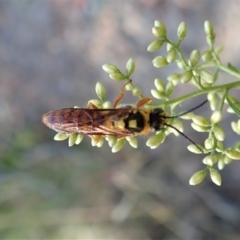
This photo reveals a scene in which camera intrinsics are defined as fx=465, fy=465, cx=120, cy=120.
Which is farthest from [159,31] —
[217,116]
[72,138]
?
[72,138]

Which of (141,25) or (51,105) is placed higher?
(141,25)

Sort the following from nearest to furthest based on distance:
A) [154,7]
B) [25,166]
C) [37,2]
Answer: [25,166] < [154,7] < [37,2]

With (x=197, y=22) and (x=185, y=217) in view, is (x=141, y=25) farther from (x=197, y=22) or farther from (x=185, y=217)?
(x=185, y=217)

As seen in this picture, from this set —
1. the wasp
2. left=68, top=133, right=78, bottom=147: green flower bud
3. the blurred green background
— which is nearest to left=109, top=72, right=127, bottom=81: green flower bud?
the wasp

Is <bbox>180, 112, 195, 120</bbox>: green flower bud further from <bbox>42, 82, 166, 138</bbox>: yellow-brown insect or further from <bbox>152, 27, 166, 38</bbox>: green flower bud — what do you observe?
<bbox>152, 27, 166, 38</bbox>: green flower bud

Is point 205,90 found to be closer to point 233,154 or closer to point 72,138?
point 233,154

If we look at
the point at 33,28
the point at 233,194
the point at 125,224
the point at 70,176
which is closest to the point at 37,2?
the point at 33,28
